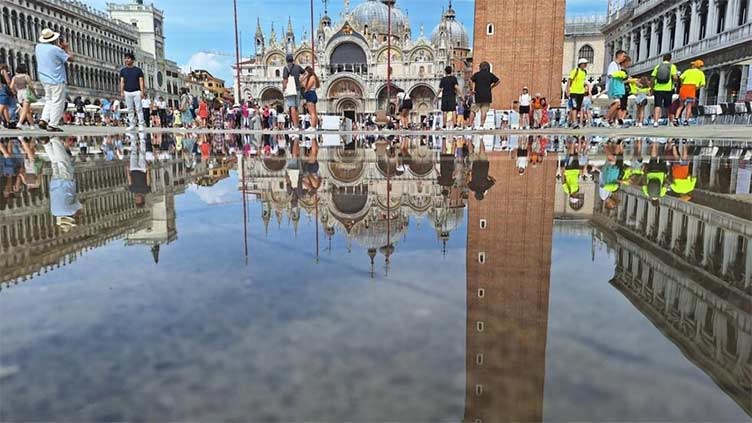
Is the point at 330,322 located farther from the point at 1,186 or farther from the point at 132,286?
the point at 1,186

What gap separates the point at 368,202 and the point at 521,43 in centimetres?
3058

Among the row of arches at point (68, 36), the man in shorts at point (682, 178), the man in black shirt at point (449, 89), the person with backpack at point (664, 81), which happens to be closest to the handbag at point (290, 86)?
the man in black shirt at point (449, 89)

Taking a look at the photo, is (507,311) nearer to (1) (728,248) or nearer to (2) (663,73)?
(1) (728,248)

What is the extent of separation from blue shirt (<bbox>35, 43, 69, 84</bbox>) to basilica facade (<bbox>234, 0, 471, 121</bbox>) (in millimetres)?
43329

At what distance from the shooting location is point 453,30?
63.2 meters

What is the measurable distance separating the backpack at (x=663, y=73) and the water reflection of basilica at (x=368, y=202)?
359 inches

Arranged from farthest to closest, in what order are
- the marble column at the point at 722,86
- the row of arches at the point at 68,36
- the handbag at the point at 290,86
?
the row of arches at the point at 68,36 → the marble column at the point at 722,86 → the handbag at the point at 290,86

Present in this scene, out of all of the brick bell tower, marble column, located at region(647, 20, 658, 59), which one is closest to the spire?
the brick bell tower

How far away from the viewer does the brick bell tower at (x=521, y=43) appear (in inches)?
1155

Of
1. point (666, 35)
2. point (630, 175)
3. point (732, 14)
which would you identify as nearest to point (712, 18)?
point (732, 14)

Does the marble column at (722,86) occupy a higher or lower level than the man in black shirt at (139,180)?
higher

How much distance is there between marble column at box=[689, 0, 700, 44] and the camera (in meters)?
26.9

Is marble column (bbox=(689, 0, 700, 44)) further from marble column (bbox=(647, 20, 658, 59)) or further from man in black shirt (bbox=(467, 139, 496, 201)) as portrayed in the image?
man in black shirt (bbox=(467, 139, 496, 201))

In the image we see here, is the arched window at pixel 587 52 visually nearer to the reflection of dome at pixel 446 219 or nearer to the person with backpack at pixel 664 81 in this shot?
the person with backpack at pixel 664 81
